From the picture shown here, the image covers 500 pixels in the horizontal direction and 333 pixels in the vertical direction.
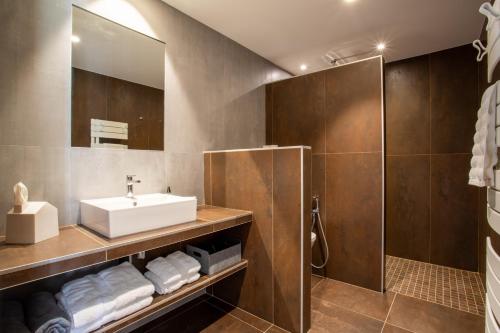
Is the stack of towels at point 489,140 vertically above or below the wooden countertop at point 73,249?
above

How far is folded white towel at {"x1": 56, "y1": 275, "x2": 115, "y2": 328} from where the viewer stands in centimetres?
117

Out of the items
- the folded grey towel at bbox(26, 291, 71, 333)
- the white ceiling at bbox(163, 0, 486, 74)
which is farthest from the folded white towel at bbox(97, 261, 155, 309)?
the white ceiling at bbox(163, 0, 486, 74)

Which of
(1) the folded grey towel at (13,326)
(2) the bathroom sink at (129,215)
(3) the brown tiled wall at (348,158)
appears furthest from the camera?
(3) the brown tiled wall at (348,158)

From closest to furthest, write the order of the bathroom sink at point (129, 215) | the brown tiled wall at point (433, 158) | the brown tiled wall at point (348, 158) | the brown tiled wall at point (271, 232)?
the bathroom sink at point (129, 215) < the brown tiled wall at point (271, 232) < the brown tiled wall at point (348, 158) < the brown tiled wall at point (433, 158)

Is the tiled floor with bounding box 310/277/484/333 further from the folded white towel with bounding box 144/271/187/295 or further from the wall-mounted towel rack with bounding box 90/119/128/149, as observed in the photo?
the wall-mounted towel rack with bounding box 90/119/128/149

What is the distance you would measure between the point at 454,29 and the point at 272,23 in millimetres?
1744

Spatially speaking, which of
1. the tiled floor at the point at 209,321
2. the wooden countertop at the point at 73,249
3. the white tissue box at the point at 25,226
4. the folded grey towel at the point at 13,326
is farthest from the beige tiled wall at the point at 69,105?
the tiled floor at the point at 209,321

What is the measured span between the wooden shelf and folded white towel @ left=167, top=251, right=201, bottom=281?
70 millimetres

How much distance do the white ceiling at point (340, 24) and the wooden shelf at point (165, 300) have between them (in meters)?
2.13

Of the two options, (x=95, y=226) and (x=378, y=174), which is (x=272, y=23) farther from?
(x=95, y=226)

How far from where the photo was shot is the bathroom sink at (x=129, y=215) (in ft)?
4.27

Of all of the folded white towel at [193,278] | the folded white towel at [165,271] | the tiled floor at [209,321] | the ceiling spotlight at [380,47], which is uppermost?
the ceiling spotlight at [380,47]

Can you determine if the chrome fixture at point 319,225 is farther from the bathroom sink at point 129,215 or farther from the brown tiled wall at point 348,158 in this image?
the bathroom sink at point 129,215

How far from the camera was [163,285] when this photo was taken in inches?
60.3
